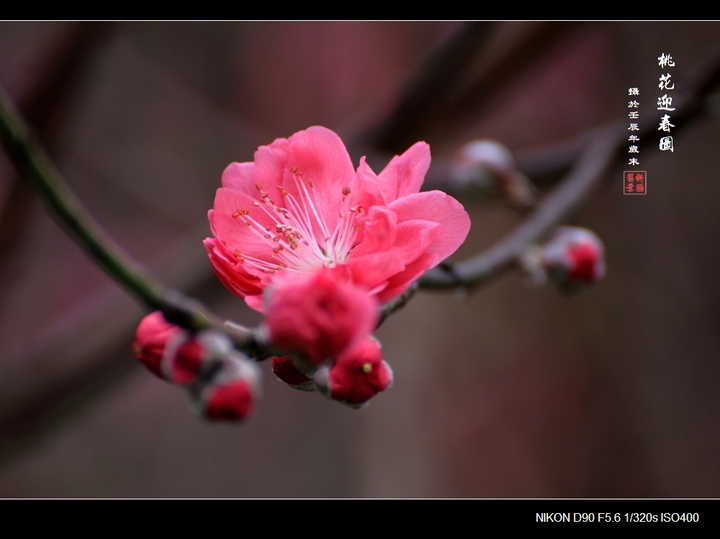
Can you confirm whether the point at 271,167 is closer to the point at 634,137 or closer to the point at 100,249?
the point at 100,249

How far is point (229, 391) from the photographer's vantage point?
0.41 metres

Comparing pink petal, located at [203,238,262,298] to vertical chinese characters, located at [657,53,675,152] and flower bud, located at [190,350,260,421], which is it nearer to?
flower bud, located at [190,350,260,421]

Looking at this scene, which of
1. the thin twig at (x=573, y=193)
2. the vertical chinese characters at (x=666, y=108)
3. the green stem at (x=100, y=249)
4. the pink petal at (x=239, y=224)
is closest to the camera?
the green stem at (x=100, y=249)

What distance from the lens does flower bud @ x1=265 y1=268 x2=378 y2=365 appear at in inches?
16.4

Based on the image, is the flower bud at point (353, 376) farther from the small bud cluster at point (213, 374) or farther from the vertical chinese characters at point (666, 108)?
the vertical chinese characters at point (666, 108)

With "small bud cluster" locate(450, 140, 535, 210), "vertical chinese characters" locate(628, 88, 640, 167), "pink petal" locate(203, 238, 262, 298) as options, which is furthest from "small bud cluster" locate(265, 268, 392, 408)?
"vertical chinese characters" locate(628, 88, 640, 167)

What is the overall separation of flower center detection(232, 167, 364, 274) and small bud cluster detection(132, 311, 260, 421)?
225mm

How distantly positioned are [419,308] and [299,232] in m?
1.57

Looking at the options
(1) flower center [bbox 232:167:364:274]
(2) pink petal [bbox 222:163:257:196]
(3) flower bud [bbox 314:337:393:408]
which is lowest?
(3) flower bud [bbox 314:337:393:408]

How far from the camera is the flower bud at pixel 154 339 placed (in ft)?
1.57

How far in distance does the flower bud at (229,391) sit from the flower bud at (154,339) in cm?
8

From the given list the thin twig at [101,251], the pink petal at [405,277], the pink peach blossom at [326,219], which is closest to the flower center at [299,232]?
the pink peach blossom at [326,219]

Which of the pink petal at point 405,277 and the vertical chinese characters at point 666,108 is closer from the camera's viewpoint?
the pink petal at point 405,277
